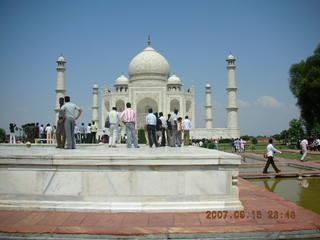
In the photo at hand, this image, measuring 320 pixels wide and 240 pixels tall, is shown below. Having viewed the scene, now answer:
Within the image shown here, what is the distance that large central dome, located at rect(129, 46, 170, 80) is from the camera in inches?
1572

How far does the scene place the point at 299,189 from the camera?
743cm

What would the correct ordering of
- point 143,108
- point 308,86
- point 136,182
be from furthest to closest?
point 143,108
point 308,86
point 136,182

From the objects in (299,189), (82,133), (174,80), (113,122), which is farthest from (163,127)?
(174,80)

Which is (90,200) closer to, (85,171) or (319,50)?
(85,171)

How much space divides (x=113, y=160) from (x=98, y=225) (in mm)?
932

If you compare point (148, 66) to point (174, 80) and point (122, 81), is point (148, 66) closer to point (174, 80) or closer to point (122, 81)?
point (174, 80)

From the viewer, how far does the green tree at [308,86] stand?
22.2 m

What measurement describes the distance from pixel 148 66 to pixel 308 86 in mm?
20449

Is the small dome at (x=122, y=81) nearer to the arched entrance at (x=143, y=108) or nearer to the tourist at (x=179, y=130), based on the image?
the arched entrance at (x=143, y=108)

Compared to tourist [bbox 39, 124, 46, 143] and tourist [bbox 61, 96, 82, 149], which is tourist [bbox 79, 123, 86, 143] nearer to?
tourist [bbox 39, 124, 46, 143]

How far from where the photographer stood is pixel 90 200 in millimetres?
4891

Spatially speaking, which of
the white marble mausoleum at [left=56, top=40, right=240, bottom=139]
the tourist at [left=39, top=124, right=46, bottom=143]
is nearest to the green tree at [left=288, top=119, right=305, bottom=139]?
the white marble mausoleum at [left=56, top=40, right=240, bottom=139]

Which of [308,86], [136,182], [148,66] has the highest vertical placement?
[148,66]

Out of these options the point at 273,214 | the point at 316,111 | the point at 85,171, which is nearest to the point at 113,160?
the point at 85,171
